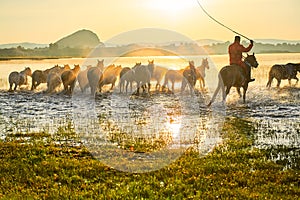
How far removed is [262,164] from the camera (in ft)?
34.6

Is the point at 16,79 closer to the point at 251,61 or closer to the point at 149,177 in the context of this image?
the point at 251,61

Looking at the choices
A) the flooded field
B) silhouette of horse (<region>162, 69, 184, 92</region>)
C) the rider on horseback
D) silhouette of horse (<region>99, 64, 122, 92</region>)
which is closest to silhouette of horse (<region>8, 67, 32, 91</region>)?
the flooded field

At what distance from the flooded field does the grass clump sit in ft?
2.38

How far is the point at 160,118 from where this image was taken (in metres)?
18.0

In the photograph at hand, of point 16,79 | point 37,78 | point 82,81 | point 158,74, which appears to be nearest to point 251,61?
point 158,74

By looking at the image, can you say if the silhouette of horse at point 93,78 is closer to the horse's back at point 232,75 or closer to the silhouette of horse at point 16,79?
the silhouette of horse at point 16,79

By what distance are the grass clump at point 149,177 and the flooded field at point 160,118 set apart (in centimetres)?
73

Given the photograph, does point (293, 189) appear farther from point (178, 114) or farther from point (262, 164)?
point (178, 114)

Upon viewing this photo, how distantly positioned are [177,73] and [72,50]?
7543 centimetres

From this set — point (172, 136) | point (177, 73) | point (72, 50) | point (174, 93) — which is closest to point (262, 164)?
point (172, 136)

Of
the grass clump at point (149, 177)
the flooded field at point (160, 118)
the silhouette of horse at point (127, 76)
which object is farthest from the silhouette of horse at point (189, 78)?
the grass clump at point (149, 177)

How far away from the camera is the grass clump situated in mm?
8805

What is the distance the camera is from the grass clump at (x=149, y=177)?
8805mm

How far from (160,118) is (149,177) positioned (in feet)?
27.0
